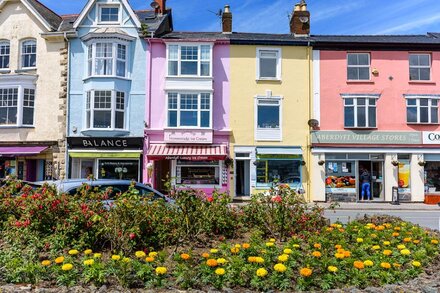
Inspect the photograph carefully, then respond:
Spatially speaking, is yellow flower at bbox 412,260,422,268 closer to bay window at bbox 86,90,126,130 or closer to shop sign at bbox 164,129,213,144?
shop sign at bbox 164,129,213,144

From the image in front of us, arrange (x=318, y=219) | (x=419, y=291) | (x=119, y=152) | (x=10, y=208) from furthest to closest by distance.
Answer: (x=119, y=152)
(x=318, y=219)
(x=10, y=208)
(x=419, y=291)

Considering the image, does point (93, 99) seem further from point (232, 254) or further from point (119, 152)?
point (232, 254)

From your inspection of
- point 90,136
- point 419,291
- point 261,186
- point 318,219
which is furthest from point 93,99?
point 419,291

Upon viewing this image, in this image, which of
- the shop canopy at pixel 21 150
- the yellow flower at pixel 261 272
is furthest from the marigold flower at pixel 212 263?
the shop canopy at pixel 21 150

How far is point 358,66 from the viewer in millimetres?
23797

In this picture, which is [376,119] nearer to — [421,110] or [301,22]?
[421,110]

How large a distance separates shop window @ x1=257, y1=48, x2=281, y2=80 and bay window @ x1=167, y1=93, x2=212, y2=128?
3.93 meters

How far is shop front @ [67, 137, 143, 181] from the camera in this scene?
894 inches

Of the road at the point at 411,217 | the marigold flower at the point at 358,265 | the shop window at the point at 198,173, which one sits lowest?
the road at the point at 411,217

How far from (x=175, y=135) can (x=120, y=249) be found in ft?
59.3

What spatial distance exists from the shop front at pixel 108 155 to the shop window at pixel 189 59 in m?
5.15

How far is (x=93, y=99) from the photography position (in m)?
23.1

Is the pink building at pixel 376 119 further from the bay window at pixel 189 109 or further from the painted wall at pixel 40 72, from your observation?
the painted wall at pixel 40 72

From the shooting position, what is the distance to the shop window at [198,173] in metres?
23.1
